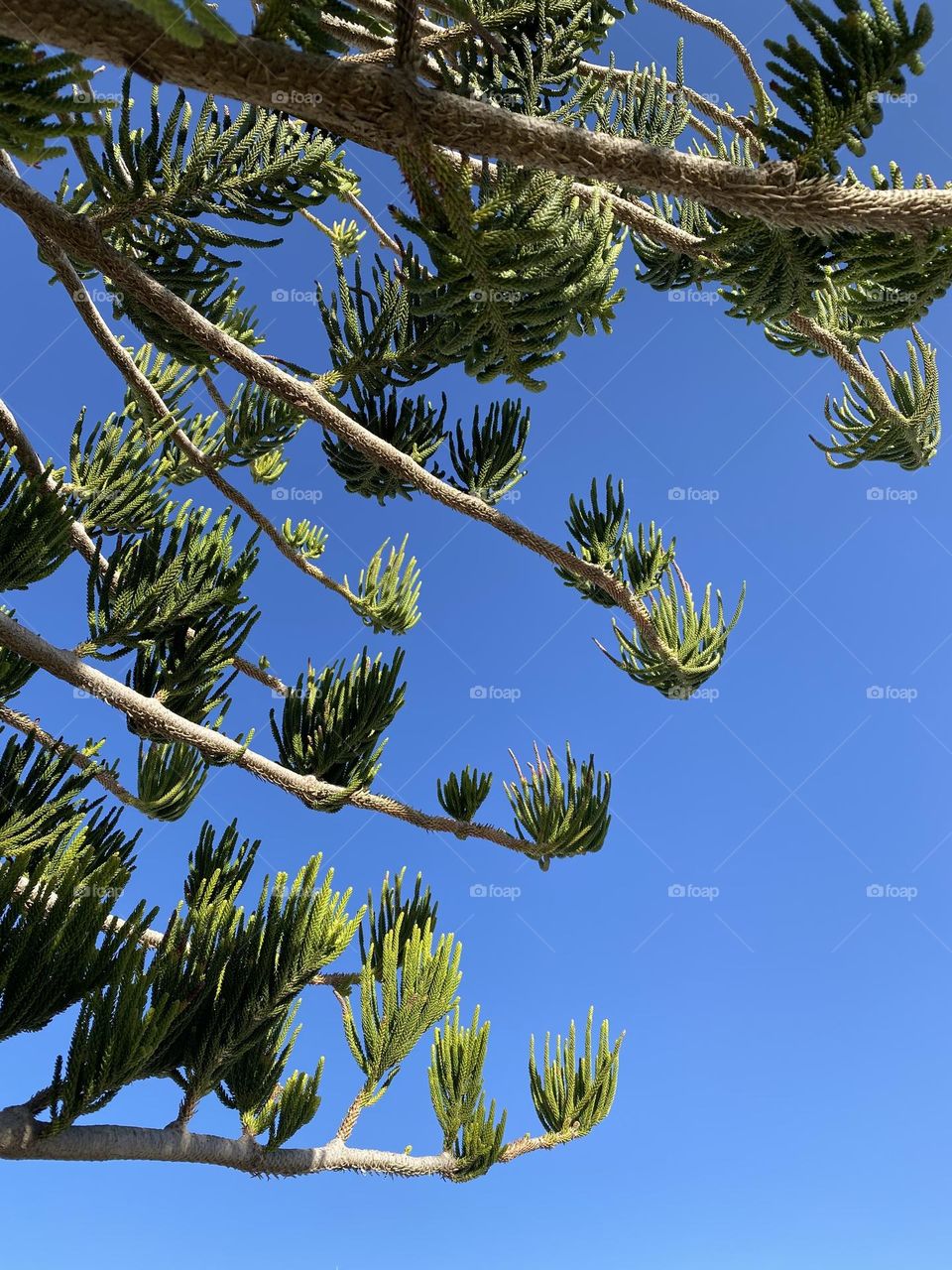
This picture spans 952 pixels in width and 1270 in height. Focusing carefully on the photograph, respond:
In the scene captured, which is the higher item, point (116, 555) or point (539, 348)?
point (539, 348)

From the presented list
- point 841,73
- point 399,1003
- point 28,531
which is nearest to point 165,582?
point 28,531

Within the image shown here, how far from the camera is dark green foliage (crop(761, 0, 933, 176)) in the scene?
5.11ft

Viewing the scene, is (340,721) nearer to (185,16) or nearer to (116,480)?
(116,480)

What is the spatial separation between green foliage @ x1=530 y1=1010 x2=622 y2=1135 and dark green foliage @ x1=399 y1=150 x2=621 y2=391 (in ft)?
8.36

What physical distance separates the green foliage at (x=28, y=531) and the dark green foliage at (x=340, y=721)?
987 millimetres

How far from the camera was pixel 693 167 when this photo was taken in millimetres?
1595

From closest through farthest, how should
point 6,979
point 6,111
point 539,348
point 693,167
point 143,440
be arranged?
1. point 6,111
2. point 693,167
3. point 6,979
4. point 539,348
5. point 143,440

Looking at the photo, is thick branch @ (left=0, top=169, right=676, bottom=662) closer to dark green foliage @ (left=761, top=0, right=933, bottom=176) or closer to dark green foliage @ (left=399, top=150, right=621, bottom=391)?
dark green foliage @ (left=399, top=150, right=621, bottom=391)

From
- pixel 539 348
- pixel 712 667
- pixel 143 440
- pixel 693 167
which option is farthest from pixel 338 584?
pixel 693 167

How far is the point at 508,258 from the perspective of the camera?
6.05ft

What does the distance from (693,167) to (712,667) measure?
6.74 feet

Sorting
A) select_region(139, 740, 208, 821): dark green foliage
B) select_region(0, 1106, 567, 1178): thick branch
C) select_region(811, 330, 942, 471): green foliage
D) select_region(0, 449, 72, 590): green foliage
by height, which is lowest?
select_region(0, 1106, 567, 1178): thick branch

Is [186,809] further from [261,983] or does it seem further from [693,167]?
[693,167]

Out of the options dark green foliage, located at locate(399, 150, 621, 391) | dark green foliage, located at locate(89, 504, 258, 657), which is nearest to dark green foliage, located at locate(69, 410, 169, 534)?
dark green foliage, located at locate(89, 504, 258, 657)
